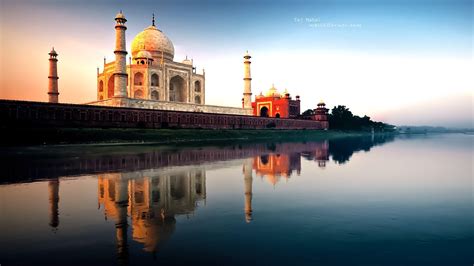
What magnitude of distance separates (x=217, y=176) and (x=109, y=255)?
529cm

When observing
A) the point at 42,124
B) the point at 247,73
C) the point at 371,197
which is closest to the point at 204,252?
the point at 371,197

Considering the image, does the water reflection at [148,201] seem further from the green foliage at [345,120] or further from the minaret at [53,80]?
the green foliage at [345,120]

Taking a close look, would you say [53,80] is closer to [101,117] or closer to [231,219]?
[101,117]

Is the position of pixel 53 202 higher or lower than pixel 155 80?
lower

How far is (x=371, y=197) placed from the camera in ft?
20.1

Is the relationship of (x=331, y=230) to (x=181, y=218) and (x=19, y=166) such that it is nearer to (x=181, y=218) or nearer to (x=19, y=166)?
(x=181, y=218)

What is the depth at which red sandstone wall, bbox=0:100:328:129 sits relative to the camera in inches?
819

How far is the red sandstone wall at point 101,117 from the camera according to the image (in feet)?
68.3

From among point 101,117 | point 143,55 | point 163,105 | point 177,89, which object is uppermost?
point 143,55

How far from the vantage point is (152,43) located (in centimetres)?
3919

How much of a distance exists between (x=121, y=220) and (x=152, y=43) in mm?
38139

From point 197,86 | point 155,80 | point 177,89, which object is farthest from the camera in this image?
point 197,86

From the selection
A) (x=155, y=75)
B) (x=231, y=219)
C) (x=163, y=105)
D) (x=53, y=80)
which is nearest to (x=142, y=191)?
(x=231, y=219)

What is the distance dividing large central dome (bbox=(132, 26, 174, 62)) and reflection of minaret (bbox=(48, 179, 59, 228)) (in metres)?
34.3
